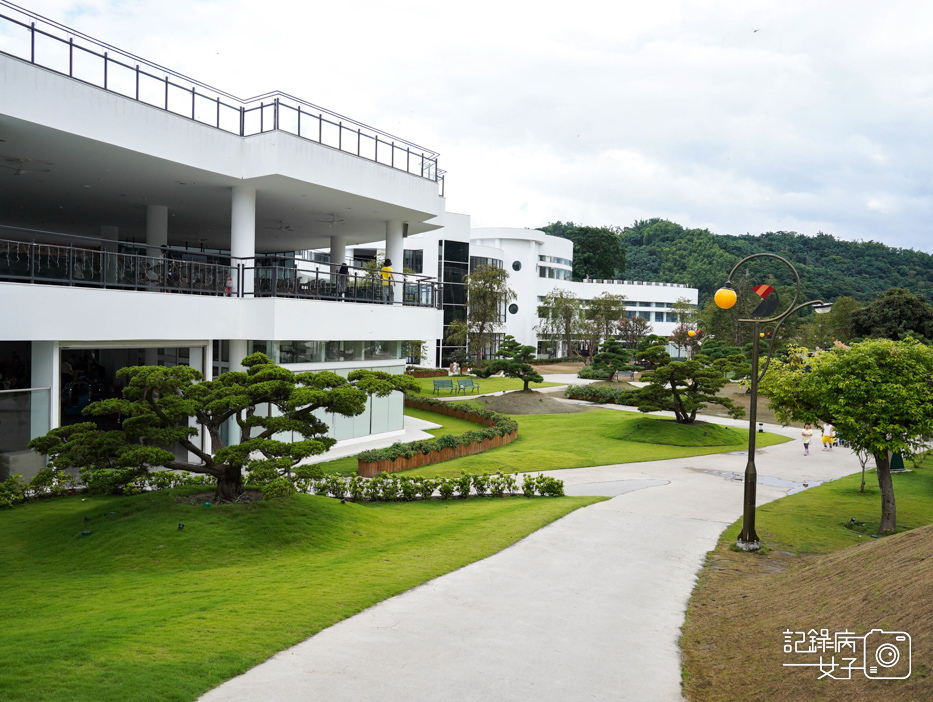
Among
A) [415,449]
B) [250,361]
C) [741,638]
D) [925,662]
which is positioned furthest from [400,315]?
[925,662]

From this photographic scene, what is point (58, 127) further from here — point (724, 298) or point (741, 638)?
point (741, 638)

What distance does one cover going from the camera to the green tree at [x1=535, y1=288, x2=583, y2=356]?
59.2 meters

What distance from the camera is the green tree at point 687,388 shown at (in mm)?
23845

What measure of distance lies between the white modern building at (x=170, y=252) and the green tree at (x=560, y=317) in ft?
119

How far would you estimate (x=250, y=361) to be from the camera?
1151 cm

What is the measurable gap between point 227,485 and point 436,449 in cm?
768

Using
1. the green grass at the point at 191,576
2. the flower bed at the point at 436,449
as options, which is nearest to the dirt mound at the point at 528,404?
the flower bed at the point at 436,449

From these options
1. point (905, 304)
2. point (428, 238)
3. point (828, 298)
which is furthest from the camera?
point (828, 298)

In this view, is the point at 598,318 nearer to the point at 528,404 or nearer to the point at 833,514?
the point at 528,404

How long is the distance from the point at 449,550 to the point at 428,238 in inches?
1660

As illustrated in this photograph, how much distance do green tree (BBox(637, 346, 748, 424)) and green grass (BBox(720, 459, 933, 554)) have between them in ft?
21.5

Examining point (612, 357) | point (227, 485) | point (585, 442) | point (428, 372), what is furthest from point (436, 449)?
point (428, 372)

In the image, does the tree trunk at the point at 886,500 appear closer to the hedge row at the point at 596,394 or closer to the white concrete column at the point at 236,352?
the white concrete column at the point at 236,352

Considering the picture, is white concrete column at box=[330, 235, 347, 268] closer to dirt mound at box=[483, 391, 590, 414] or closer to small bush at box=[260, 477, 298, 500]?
dirt mound at box=[483, 391, 590, 414]
